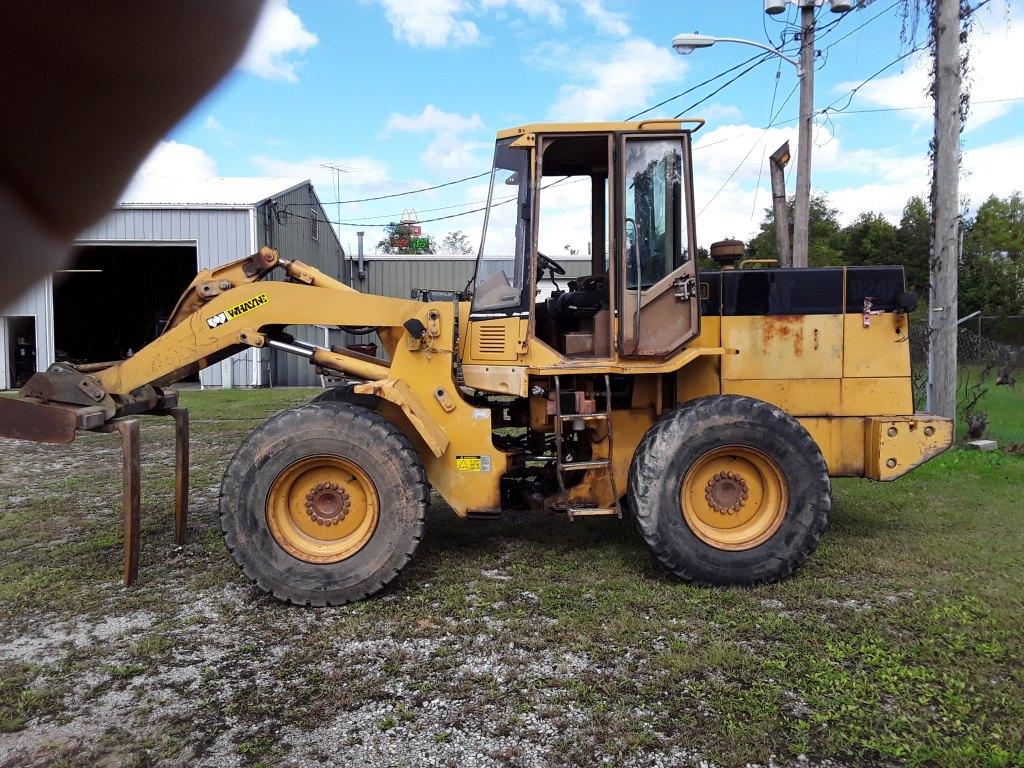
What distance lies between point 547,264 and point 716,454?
1.79 m


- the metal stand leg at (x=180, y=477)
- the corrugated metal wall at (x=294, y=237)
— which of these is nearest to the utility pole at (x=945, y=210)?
the metal stand leg at (x=180, y=477)

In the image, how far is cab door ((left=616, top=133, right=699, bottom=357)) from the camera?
5125 millimetres

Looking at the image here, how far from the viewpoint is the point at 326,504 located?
16.0ft

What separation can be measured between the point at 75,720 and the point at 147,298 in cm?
1489

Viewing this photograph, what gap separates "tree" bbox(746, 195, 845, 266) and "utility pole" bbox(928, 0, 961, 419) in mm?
28466

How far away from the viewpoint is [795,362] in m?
5.36

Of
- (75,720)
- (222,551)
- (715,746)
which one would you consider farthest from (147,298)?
(715,746)

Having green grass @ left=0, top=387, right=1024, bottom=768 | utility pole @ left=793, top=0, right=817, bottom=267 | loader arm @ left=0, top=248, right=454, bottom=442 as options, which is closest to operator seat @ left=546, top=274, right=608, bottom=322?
loader arm @ left=0, top=248, right=454, bottom=442

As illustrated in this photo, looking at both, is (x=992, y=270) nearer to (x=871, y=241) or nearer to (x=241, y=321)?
(x=871, y=241)

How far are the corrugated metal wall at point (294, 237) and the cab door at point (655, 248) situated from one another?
15.3 metres

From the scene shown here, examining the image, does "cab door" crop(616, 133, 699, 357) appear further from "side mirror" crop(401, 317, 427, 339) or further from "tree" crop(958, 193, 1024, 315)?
"tree" crop(958, 193, 1024, 315)

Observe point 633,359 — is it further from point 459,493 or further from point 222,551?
point 222,551

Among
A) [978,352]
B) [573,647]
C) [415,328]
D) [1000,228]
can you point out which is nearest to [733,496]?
[573,647]

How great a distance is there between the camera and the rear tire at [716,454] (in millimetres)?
4801
